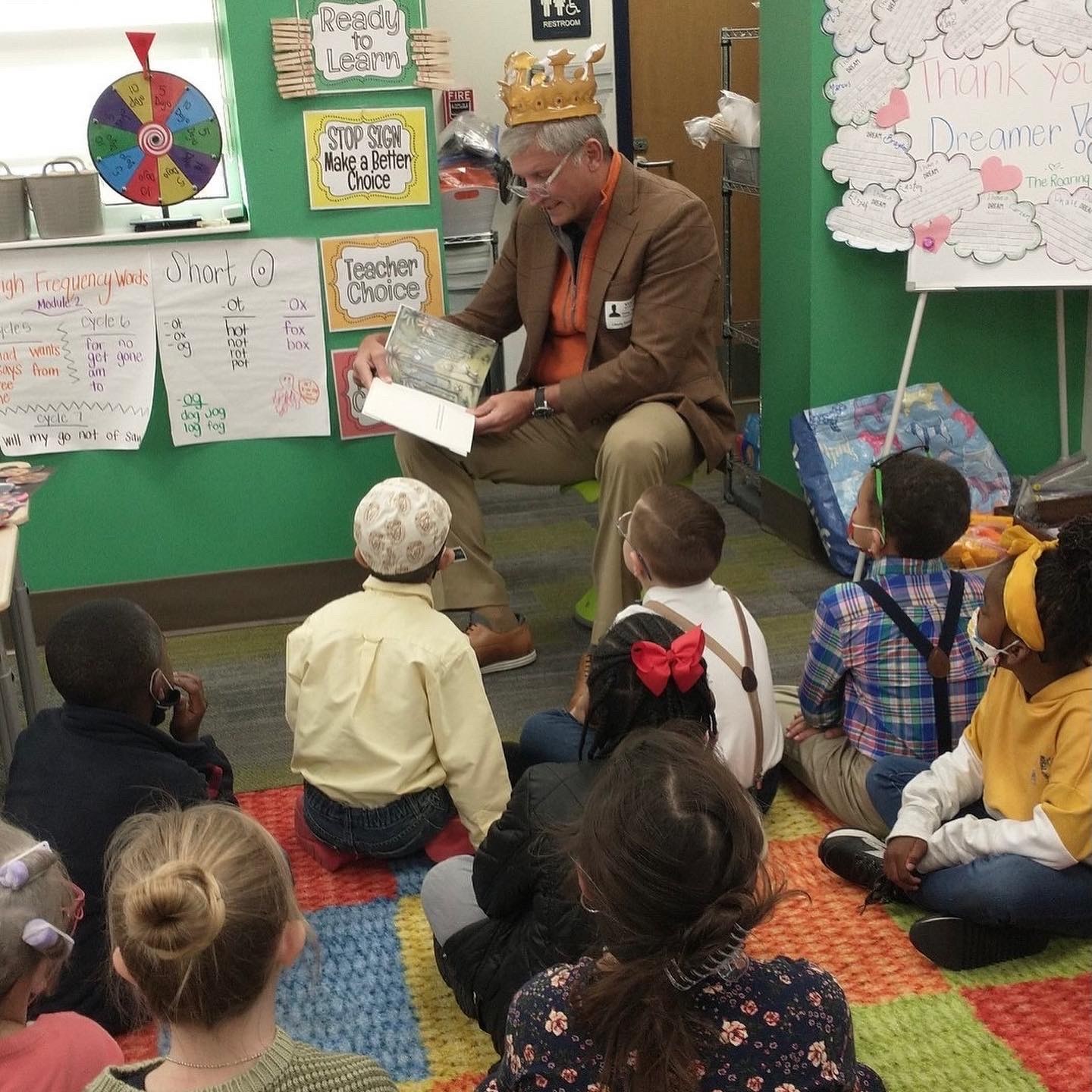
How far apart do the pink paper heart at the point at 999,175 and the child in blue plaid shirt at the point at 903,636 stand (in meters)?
1.23

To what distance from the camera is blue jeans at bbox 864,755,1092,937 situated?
74.0 inches

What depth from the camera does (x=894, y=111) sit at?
3320mm

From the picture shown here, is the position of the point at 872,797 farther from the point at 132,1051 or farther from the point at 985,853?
the point at 132,1051

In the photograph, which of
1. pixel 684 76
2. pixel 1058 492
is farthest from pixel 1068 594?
pixel 684 76

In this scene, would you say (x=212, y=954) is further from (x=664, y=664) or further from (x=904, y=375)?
(x=904, y=375)

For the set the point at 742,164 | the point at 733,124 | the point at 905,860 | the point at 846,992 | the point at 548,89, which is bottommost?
the point at 846,992

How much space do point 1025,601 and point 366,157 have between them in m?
2.01

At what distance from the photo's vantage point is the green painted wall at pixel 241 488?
3188mm

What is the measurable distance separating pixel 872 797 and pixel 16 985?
54.9 inches

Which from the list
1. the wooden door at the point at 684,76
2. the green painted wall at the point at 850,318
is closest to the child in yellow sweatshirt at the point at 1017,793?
the green painted wall at the point at 850,318

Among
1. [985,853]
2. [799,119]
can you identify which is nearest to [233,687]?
[985,853]

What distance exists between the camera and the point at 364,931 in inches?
84.1

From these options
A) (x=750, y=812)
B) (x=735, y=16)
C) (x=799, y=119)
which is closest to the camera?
(x=750, y=812)

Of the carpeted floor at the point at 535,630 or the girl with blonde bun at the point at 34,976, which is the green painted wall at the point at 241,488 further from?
the girl with blonde bun at the point at 34,976
